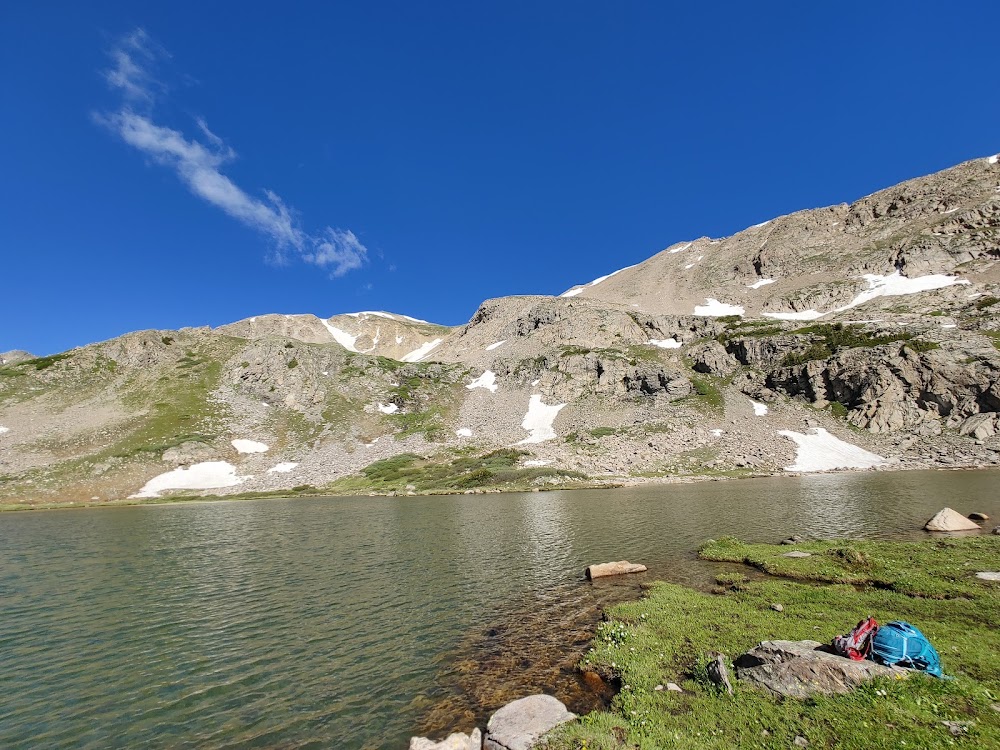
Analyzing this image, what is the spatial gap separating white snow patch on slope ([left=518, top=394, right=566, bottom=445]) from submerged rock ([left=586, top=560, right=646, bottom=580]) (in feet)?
315

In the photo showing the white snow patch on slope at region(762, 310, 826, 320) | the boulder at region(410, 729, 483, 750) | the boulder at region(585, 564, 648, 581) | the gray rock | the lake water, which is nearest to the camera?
the boulder at region(410, 729, 483, 750)

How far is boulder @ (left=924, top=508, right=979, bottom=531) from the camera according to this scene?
32.6m

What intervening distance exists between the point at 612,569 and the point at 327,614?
16.0 metres

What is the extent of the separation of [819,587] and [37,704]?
30388 mm

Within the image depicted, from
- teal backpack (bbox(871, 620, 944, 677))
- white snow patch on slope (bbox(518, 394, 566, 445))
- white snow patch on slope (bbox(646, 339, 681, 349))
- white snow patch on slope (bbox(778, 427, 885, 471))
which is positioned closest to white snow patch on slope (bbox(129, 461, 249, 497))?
white snow patch on slope (bbox(518, 394, 566, 445))

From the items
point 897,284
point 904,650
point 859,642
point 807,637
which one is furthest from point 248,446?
point 897,284

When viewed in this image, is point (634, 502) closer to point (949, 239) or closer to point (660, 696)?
point (660, 696)

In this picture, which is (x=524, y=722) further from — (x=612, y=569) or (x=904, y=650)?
(x=612, y=569)

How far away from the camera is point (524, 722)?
11.8 metres

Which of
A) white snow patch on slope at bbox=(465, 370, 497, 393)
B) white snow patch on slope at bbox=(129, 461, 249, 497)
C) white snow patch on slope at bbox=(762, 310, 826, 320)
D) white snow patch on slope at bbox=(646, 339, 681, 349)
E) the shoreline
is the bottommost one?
the shoreline

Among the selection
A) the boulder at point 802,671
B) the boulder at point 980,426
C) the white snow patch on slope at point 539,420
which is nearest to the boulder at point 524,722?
the boulder at point 802,671

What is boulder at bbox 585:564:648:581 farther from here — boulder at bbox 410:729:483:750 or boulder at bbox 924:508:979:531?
boulder at bbox 924:508:979:531

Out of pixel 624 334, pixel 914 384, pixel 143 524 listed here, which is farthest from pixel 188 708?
pixel 624 334

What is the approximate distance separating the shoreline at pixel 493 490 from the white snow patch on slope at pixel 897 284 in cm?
11583
